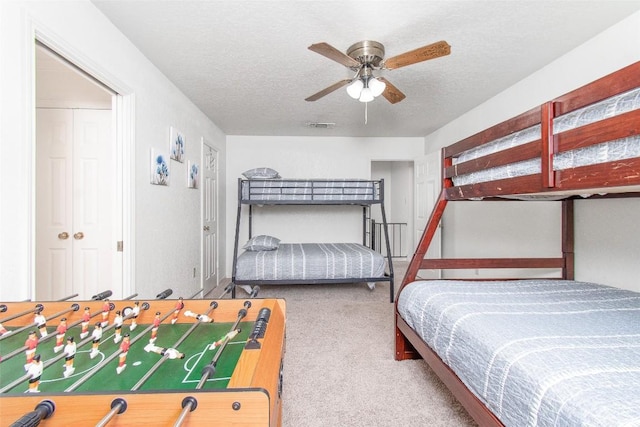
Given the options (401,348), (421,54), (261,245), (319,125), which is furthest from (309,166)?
(401,348)

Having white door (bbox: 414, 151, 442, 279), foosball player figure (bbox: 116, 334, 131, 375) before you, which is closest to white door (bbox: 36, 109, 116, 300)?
foosball player figure (bbox: 116, 334, 131, 375)

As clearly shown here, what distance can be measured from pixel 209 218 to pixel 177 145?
51.2 inches

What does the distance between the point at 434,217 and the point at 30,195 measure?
2.13 metres

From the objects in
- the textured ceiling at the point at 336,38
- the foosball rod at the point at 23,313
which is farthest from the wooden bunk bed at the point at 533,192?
the foosball rod at the point at 23,313

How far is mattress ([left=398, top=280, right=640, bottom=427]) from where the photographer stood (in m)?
0.76

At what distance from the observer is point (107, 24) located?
1799 millimetres

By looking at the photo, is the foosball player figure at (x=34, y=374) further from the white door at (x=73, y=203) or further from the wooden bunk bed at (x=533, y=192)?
the white door at (x=73, y=203)

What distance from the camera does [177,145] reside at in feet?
9.20

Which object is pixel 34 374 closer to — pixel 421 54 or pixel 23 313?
pixel 23 313

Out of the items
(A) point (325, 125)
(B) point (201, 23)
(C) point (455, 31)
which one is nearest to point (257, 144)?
(A) point (325, 125)

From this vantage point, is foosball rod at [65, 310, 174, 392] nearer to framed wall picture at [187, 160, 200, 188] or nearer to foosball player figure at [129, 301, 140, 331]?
foosball player figure at [129, 301, 140, 331]

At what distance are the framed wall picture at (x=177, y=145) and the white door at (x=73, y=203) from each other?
0.49 m

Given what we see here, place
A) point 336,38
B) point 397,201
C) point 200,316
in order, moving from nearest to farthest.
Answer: point 200,316
point 336,38
point 397,201

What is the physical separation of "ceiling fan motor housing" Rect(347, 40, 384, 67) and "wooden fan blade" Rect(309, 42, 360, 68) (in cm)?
7
